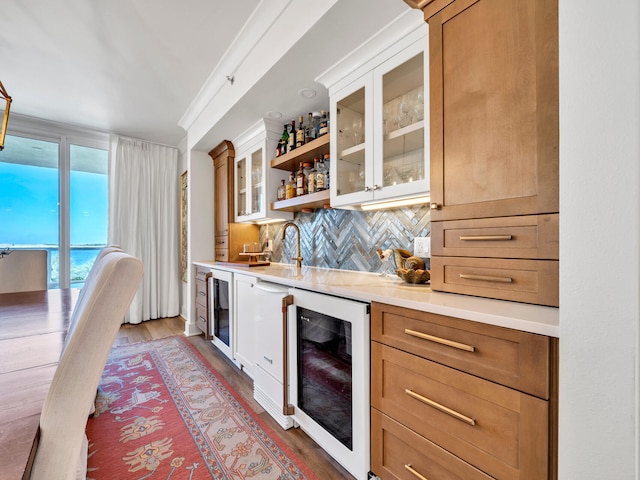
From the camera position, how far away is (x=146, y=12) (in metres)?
1.79

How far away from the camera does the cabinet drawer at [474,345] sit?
0.76 meters

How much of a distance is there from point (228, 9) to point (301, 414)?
2.53m

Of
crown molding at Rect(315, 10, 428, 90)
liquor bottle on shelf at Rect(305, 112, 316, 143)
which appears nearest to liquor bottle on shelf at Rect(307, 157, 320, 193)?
liquor bottle on shelf at Rect(305, 112, 316, 143)

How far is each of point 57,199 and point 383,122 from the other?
4.23 m

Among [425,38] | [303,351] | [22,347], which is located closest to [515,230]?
[425,38]

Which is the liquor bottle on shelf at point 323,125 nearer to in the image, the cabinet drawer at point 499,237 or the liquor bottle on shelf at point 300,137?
the liquor bottle on shelf at point 300,137

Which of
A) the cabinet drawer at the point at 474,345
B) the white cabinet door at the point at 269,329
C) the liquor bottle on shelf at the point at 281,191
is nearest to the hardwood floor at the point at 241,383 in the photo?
the white cabinet door at the point at 269,329

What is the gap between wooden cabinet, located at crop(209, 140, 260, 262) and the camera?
328 centimetres

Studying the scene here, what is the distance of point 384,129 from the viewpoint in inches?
63.4

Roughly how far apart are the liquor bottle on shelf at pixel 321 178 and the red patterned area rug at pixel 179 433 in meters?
1.68

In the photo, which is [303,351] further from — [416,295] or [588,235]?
[588,235]

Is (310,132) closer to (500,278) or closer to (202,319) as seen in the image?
(500,278)

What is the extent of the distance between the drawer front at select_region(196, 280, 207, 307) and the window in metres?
1.72

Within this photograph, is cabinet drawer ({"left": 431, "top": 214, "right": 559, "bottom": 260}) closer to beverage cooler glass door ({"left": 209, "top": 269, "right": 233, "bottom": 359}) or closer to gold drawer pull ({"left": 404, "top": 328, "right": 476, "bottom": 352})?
gold drawer pull ({"left": 404, "top": 328, "right": 476, "bottom": 352})
